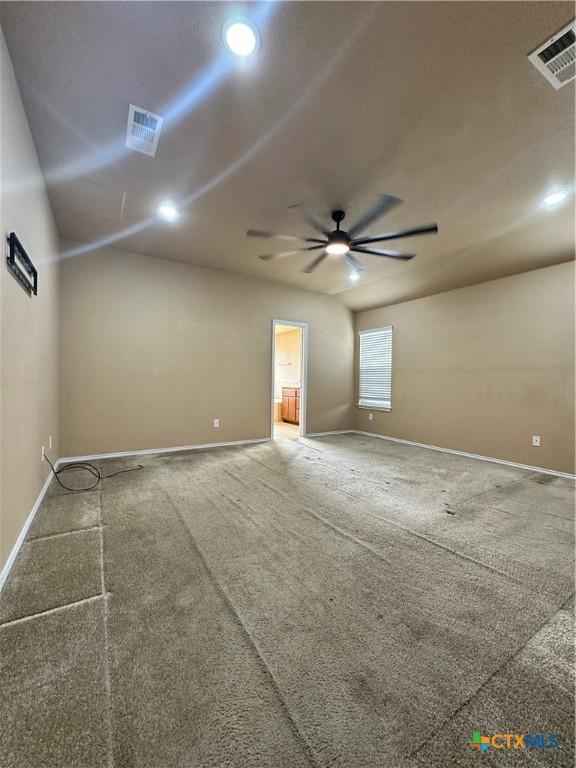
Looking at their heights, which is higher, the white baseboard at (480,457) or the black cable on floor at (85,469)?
the black cable on floor at (85,469)

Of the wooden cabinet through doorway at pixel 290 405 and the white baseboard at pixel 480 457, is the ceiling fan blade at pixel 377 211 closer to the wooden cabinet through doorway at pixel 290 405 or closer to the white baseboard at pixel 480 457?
the white baseboard at pixel 480 457

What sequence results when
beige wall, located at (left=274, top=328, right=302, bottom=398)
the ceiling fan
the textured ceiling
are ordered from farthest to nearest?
beige wall, located at (left=274, top=328, right=302, bottom=398)
the ceiling fan
the textured ceiling

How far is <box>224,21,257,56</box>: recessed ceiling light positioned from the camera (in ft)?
4.75

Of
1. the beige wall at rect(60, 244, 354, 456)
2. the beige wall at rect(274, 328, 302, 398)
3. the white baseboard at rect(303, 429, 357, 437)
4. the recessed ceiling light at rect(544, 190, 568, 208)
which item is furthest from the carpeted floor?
the beige wall at rect(274, 328, 302, 398)

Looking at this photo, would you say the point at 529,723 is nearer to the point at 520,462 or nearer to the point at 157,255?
the point at 520,462

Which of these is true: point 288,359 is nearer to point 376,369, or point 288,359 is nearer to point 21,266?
point 376,369

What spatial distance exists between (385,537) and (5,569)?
88.4 inches

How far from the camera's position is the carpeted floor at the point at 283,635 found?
0.94 m

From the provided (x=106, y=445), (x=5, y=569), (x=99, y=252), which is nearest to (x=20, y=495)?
(x=5, y=569)

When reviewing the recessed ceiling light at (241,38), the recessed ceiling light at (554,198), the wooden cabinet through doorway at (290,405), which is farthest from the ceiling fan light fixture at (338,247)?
the wooden cabinet through doorway at (290,405)

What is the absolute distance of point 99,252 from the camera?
3957 mm

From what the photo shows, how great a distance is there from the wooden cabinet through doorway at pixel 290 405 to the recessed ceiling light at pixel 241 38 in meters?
5.79

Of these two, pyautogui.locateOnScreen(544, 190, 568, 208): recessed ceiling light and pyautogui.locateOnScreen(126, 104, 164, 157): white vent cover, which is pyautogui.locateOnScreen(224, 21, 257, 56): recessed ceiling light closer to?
pyautogui.locateOnScreen(126, 104, 164, 157): white vent cover

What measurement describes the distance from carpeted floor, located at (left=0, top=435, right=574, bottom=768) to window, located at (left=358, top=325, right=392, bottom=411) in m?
3.38
